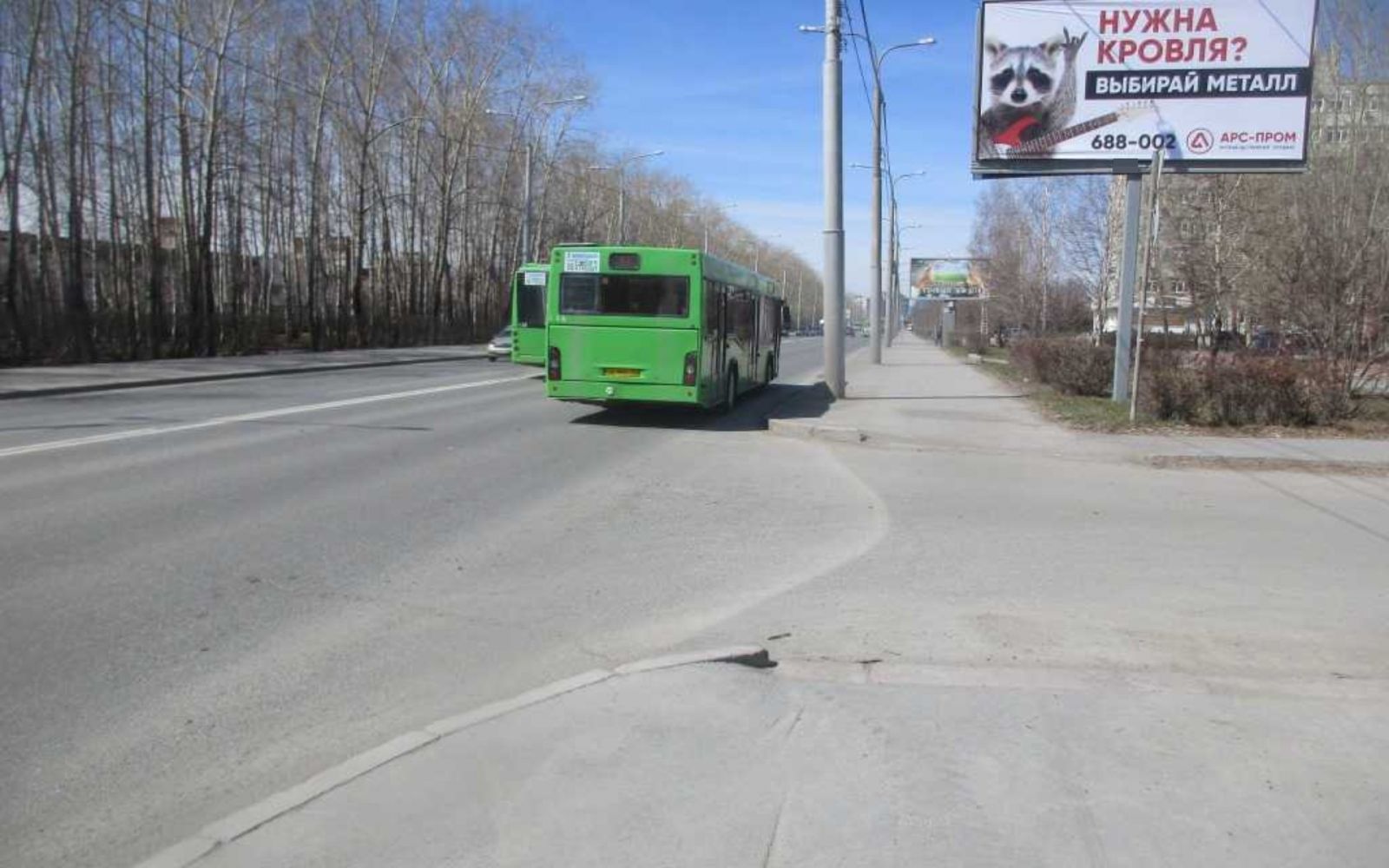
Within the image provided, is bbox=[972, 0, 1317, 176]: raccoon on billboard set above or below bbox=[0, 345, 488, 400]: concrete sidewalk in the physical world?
above

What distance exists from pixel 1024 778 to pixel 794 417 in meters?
12.2

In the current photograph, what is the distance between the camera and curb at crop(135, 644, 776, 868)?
10.1 ft

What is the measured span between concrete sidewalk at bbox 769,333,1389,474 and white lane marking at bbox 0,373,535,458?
7.34 metres

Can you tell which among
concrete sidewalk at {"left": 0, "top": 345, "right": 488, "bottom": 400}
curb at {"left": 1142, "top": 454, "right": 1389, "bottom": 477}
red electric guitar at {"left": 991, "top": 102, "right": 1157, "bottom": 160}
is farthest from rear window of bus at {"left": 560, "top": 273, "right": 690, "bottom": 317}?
concrete sidewalk at {"left": 0, "top": 345, "right": 488, "bottom": 400}

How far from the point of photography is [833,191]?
17703 millimetres

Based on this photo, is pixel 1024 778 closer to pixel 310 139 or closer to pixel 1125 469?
pixel 1125 469

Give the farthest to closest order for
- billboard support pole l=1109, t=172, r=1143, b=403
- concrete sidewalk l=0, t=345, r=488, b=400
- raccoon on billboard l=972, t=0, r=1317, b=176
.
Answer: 1. concrete sidewalk l=0, t=345, r=488, b=400
2. billboard support pole l=1109, t=172, r=1143, b=403
3. raccoon on billboard l=972, t=0, r=1317, b=176

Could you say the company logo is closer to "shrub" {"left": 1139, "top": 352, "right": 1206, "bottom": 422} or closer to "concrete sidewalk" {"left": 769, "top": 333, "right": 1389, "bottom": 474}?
"shrub" {"left": 1139, "top": 352, "right": 1206, "bottom": 422}

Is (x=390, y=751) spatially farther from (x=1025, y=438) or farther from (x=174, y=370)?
(x=174, y=370)

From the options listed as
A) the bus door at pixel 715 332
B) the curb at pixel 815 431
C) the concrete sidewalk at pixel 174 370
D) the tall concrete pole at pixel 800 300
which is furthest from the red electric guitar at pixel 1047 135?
the tall concrete pole at pixel 800 300

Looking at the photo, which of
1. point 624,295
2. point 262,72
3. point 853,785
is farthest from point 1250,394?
point 262,72

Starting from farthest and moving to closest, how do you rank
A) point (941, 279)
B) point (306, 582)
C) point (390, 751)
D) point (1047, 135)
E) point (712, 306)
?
point (941, 279)
point (1047, 135)
point (712, 306)
point (306, 582)
point (390, 751)

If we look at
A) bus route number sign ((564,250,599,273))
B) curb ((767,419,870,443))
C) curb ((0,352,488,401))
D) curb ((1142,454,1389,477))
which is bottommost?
curb ((1142,454,1389,477))

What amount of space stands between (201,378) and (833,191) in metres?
14.4
